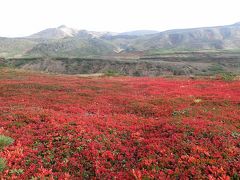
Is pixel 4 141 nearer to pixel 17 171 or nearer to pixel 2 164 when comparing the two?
pixel 2 164

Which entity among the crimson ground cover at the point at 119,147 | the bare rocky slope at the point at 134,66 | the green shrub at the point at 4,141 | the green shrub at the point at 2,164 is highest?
the green shrub at the point at 4,141

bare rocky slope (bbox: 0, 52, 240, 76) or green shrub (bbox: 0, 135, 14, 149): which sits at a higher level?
green shrub (bbox: 0, 135, 14, 149)

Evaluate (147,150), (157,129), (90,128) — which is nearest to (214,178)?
(147,150)

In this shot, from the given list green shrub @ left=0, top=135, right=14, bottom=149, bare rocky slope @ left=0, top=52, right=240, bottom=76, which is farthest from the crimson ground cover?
bare rocky slope @ left=0, top=52, right=240, bottom=76

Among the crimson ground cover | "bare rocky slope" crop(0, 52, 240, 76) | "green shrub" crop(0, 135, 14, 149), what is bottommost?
"bare rocky slope" crop(0, 52, 240, 76)

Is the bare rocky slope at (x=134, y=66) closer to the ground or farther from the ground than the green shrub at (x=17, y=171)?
closer to the ground

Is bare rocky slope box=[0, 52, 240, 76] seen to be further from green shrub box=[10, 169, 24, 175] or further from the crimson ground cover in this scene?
green shrub box=[10, 169, 24, 175]

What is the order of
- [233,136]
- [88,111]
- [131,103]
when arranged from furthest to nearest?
[131,103] < [88,111] < [233,136]

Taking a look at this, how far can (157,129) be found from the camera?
13.9 metres

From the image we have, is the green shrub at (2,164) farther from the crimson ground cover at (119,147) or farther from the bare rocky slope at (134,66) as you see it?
the bare rocky slope at (134,66)

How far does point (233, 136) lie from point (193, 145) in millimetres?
2498

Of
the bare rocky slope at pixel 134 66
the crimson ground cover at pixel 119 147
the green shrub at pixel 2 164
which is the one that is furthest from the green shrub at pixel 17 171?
the bare rocky slope at pixel 134 66

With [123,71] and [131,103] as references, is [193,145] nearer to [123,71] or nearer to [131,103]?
[131,103]

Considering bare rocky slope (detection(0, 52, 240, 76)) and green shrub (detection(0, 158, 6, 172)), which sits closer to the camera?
green shrub (detection(0, 158, 6, 172))
